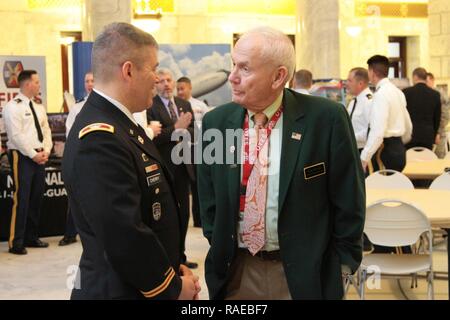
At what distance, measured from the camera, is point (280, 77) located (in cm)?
258

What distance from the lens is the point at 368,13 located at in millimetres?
17062

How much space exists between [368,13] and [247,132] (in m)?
15.2

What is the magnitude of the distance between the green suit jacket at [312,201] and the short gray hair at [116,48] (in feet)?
1.80

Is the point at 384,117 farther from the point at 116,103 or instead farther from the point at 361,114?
the point at 116,103

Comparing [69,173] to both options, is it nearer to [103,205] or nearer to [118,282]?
[103,205]

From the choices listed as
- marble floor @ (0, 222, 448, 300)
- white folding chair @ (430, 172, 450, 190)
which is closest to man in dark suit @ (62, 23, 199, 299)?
marble floor @ (0, 222, 448, 300)

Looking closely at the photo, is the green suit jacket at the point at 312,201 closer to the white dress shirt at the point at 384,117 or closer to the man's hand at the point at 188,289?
the man's hand at the point at 188,289

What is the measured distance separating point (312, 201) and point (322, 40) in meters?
8.48

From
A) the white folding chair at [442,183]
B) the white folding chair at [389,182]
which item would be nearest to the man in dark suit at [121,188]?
the white folding chair at [389,182]

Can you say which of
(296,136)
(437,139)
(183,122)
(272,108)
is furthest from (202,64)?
(296,136)

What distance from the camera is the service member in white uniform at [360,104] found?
7.19 meters

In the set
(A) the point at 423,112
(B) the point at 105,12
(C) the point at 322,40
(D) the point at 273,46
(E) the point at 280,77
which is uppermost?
(B) the point at 105,12

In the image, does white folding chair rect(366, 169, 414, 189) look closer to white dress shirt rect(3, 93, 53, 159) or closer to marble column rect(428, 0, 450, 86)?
white dress shirt rect(3, 93, 53, 159)

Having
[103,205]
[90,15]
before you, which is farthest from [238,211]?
[90,15]
